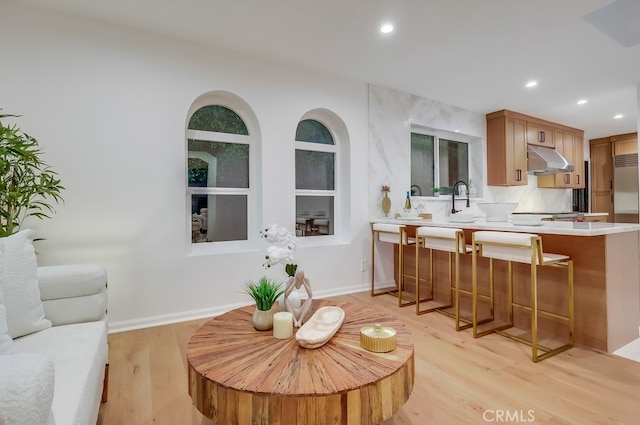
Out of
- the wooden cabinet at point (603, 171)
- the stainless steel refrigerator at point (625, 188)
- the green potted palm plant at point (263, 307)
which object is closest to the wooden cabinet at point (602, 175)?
the wooden cabinet at point (603, 171)

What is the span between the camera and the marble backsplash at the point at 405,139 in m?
4.04

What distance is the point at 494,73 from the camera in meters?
3.65

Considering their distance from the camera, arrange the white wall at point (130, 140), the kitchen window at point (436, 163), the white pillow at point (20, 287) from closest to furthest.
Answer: the white pillow at point (20, 287) → the white wall at point (130, 140) → the kitchen window at point (436, 163)

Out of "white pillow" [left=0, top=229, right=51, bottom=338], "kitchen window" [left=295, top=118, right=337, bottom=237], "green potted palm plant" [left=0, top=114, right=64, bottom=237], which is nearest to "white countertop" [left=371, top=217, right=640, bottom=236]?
"kitchen window" [left=295, top=118, right=337, bottom=237]

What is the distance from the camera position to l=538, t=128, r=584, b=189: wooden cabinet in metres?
5.86

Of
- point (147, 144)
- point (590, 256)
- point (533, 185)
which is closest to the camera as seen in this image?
point (590, 256)

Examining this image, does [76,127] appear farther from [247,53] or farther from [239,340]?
[239,340]

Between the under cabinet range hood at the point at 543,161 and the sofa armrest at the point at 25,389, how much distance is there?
19.9 feet

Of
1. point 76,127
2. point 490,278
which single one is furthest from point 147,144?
point 490,278

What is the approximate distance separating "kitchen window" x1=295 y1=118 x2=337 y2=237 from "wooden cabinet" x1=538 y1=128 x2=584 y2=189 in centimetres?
439

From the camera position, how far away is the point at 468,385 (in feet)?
6.12

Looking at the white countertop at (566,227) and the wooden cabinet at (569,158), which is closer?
the white countertop at (566,227)

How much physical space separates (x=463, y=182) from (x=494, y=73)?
169 cm

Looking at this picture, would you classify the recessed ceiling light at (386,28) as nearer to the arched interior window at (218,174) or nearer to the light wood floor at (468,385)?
the arched interior window at (218,174)
